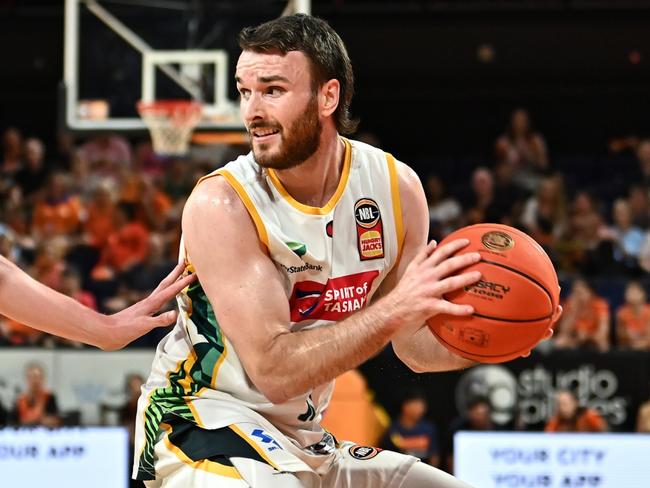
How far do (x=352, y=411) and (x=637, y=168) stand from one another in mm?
6962

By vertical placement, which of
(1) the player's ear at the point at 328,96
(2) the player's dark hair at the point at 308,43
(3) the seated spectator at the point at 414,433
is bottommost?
(3) the seated spectator at the point at 414,433

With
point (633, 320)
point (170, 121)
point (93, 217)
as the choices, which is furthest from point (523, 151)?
point (170, 121)

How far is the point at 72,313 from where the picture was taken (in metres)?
4.08

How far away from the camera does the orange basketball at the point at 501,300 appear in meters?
3.45

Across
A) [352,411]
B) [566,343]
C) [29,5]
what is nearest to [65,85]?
[352,411]

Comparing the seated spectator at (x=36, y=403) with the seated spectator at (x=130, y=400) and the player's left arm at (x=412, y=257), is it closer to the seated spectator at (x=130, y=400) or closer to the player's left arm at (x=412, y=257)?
the seated spectator at (x=130, y=400)

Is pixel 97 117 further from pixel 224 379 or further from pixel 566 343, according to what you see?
pixel 224 379

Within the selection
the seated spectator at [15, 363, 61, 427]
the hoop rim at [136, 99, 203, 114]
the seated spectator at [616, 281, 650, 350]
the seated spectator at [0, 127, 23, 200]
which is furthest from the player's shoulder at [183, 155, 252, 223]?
→ the seated spectator at [0, 127, 23, 200]

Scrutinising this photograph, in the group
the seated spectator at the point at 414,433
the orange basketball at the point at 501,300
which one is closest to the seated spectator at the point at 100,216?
the seated spectator at the point at 414,433

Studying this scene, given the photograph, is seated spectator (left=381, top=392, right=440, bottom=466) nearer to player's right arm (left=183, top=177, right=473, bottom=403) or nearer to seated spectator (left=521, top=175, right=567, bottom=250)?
seated spectator (left=521, top=175, right=567, bottom=250)

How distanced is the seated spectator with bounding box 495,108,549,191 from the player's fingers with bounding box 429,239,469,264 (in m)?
10.2

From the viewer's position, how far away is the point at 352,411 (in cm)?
871

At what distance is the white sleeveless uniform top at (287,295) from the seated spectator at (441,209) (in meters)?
8.63

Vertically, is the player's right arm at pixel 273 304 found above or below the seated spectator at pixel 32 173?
below
